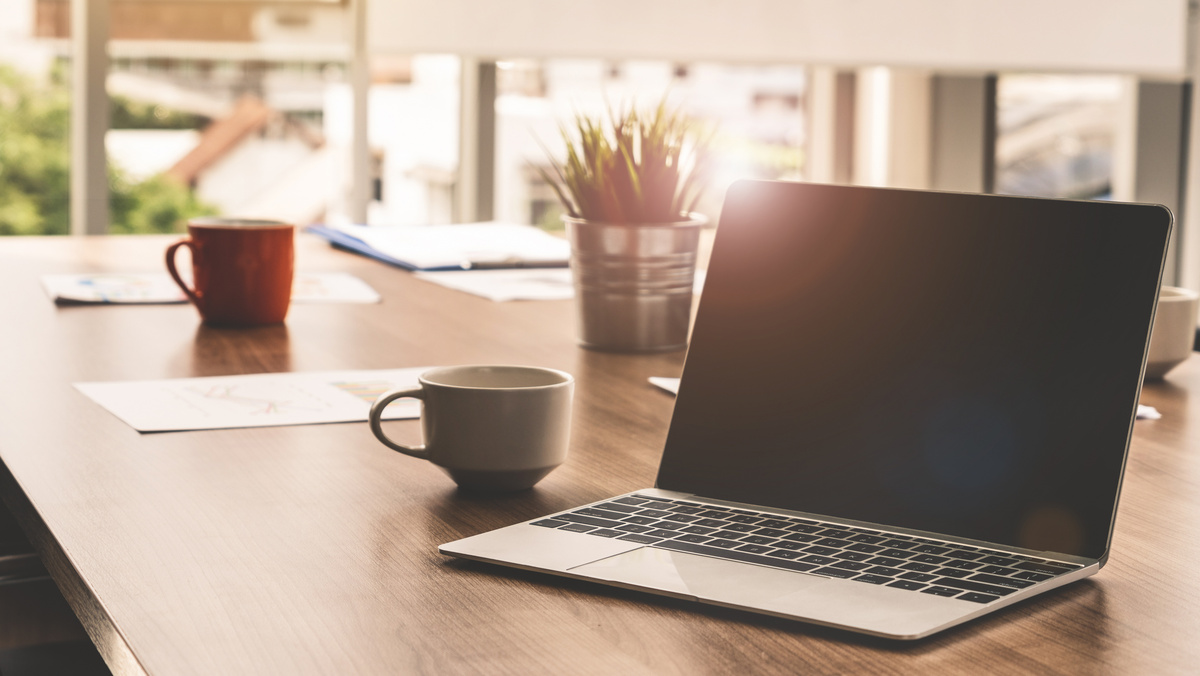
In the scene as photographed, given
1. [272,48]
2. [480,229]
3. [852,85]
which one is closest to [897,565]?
[480,229]

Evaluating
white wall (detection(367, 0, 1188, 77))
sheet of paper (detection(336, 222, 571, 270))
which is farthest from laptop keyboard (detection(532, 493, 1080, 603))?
white wall (detection(367, 0, 1188, 77))

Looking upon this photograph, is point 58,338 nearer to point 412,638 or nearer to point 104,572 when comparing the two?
point 104,572

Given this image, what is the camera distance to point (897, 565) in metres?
0.55

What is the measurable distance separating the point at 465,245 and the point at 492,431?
1248mm

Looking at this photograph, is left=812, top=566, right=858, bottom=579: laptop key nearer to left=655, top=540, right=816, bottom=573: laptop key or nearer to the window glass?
left=655, top=540, right=816, bottom=573: laptop key

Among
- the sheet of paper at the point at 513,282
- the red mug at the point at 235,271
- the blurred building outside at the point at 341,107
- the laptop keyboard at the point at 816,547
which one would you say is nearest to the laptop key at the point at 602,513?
the laptop keyboard at the point at 816,547

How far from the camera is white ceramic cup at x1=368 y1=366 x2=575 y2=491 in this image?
2.22 feet

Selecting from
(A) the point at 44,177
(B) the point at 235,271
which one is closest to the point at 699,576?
(B) the point at 235,271

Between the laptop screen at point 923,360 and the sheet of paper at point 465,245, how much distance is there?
0.95 metres

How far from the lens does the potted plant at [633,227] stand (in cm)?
112

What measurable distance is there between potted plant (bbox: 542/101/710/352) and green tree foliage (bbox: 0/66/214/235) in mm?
2393

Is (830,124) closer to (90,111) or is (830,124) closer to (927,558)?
(90,111)

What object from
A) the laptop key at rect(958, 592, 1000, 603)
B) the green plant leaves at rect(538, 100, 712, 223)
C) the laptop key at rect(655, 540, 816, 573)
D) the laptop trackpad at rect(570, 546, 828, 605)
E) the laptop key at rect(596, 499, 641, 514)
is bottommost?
the laptop trackpad at rect(570, 546, 828, 605)

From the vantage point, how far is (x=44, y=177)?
3178 millimetres
